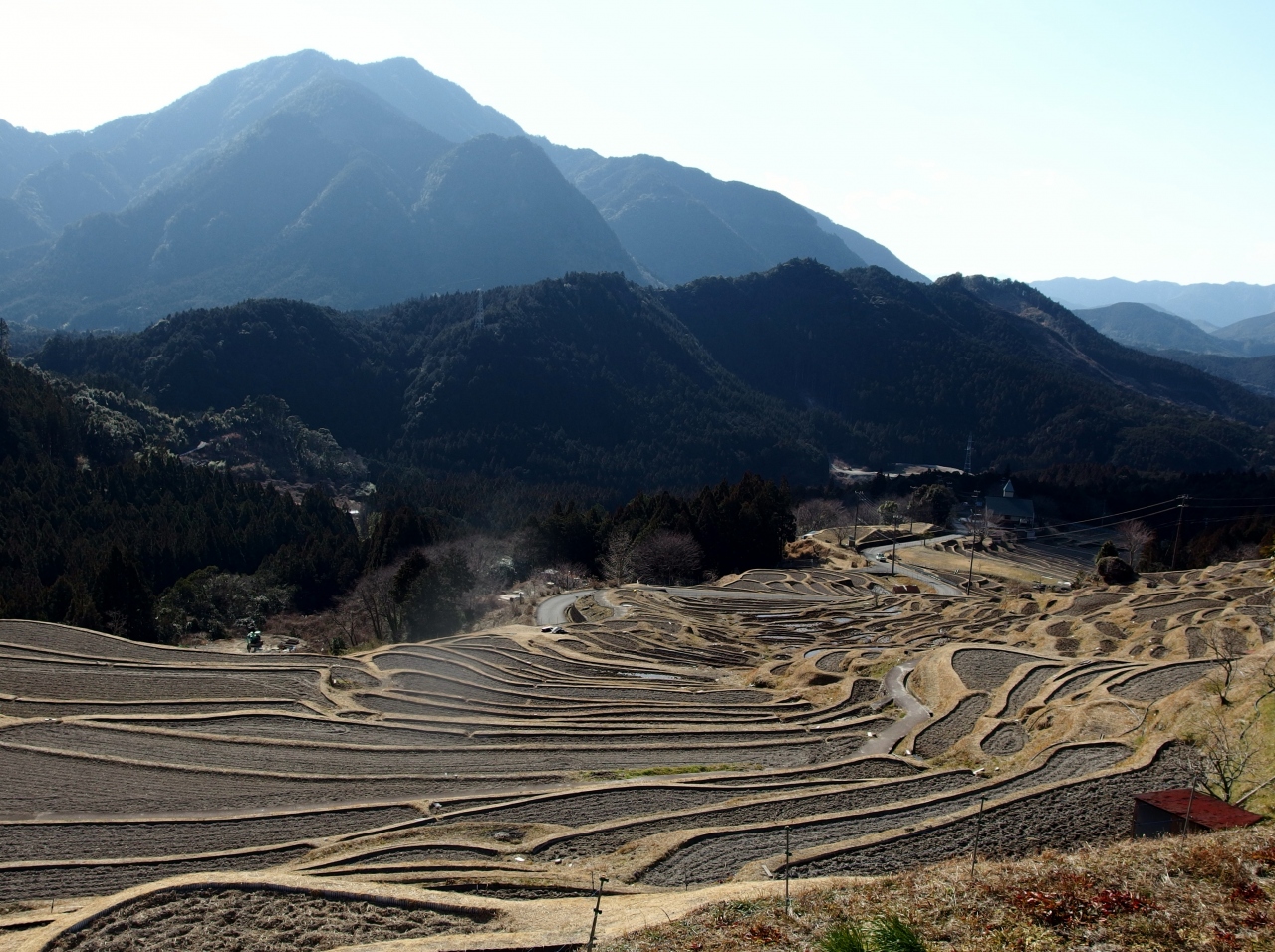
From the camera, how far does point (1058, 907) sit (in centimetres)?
1220

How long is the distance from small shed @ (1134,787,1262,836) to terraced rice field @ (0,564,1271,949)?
2.50 meters

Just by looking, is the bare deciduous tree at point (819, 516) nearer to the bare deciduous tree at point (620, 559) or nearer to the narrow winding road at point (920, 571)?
the narrow winding road at point (920, 571)

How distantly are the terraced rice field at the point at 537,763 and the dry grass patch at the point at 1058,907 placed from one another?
510 centimetres

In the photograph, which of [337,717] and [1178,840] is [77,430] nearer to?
[337,717]

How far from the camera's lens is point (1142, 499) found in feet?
399

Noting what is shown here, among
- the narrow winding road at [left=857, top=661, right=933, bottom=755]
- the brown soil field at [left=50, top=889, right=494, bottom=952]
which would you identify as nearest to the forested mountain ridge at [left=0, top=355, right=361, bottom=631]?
the brown soil field at [left=50, top=889, right=494, bottom=952]

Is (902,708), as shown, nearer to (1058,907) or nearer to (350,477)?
(1058,907)

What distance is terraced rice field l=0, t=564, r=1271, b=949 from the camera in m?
20.1

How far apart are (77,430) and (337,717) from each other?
10642 centimetres

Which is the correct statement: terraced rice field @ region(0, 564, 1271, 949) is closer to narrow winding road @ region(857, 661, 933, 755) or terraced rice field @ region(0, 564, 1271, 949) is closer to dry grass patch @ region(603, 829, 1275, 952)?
narrow winding road @ region(857, 661, 933, 755)

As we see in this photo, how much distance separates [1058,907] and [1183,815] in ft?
24.1

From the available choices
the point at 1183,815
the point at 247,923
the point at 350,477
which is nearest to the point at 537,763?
the point at 247,923

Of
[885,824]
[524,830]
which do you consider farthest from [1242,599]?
[524,830]

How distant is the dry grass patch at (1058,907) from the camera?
1151 cm
